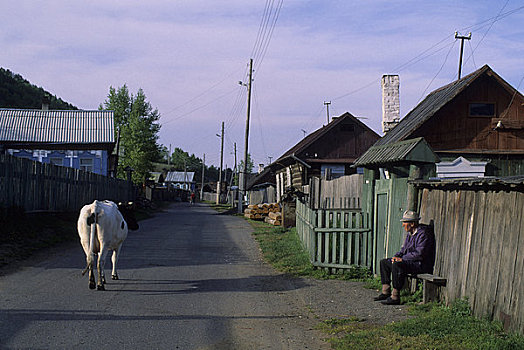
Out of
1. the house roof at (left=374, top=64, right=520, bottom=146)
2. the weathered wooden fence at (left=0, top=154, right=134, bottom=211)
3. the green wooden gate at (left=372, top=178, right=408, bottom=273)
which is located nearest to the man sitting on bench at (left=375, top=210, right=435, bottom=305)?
the green wooden gate at (left=372, top=178, right=408, bottom=273)

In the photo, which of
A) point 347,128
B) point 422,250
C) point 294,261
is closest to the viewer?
point 422,250

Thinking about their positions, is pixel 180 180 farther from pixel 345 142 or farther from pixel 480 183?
pixel 480 183

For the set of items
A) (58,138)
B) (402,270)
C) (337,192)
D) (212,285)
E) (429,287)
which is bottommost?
(212,285)

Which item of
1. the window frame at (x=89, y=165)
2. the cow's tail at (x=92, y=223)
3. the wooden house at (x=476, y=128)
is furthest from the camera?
the window frame at (x=89, y=165)

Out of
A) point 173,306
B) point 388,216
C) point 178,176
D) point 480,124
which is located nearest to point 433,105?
point 480,124

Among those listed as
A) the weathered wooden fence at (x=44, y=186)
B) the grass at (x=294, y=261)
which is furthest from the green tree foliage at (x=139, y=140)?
the grass at (x=294, y=261)

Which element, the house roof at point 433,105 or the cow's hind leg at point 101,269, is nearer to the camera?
the cow's hind leg at point 101,269

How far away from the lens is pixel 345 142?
35656 mm

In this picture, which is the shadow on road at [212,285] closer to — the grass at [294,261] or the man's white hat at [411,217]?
the grass at [294,261]

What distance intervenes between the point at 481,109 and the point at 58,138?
26.1m

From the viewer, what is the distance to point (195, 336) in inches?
272

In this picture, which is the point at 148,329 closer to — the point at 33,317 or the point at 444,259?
the point at 33,317

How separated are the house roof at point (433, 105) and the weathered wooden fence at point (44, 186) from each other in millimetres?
12351

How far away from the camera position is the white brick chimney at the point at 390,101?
24859 mm
